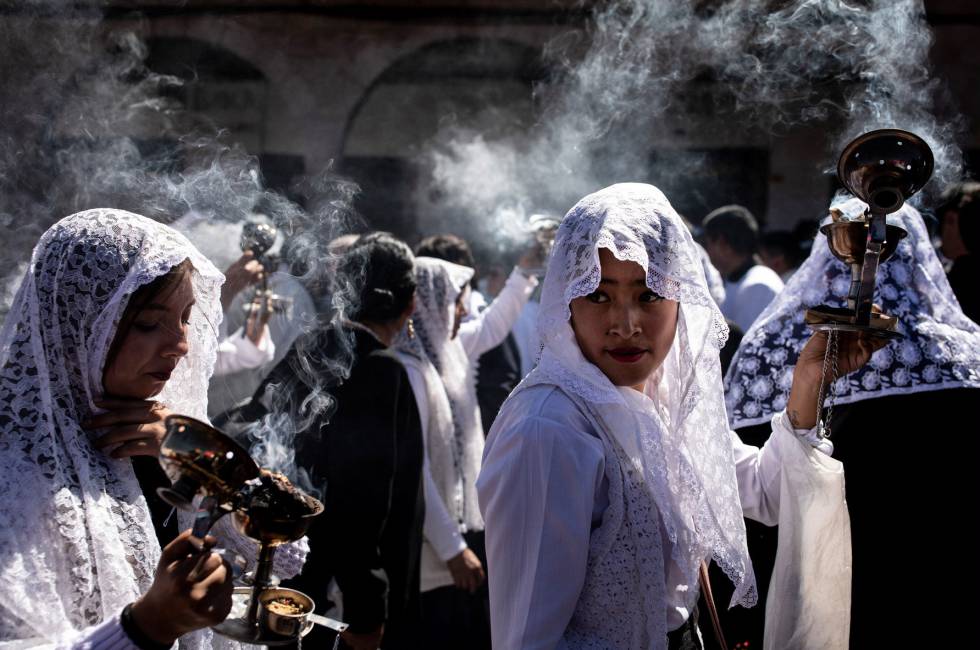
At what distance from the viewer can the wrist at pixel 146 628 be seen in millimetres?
1747

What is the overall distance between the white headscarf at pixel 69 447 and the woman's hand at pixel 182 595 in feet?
0.83

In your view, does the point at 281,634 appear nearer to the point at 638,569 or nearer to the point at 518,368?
the point at 638,569

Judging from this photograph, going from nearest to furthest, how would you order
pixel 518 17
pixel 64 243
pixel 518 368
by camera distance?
pixel 64 243, pixel 518 368, pixel 518 17

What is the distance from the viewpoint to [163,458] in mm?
Result: 1727

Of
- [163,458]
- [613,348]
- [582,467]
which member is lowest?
[163,458]

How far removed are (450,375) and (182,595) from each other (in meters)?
3.39

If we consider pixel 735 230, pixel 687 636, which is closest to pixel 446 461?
pixel 687 636

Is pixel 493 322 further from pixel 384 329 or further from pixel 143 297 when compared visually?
pixel 143 297

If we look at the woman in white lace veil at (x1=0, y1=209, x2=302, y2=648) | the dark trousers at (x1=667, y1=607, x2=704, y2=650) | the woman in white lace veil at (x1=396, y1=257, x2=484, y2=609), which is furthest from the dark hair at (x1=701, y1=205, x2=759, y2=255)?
the woman in white lace veil at (x1=0, y1=209, x2=302, y2=648)

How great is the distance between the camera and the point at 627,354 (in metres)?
2.29

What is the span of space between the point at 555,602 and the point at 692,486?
542mm

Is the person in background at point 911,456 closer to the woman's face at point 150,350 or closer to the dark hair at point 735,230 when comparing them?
the woman's face at point 150,350

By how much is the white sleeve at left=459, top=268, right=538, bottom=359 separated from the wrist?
4.37 metres

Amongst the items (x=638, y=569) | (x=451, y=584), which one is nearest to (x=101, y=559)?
(x=638, y=569)
